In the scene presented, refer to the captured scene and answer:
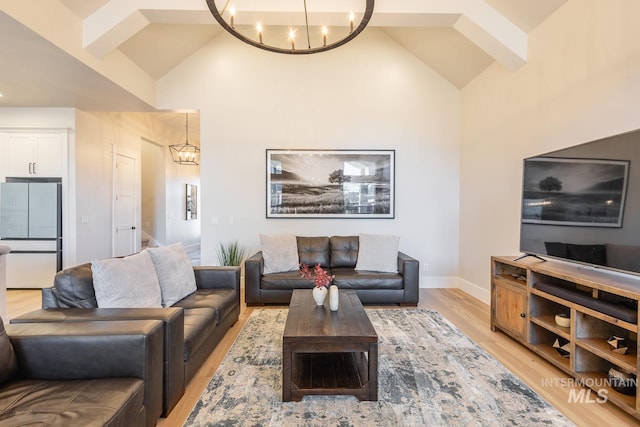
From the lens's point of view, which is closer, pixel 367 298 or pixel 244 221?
pixel 367 298

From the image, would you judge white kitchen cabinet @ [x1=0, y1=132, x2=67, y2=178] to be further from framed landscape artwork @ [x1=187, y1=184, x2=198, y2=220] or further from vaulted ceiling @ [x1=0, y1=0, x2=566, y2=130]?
framed landscape artwork @ [x1=187, y1=184, x2=198, y2=220]

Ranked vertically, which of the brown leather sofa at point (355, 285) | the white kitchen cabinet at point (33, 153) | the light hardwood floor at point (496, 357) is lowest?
the light hardwood floor at point (496, 357)

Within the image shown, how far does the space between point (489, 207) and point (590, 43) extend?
1.99 metres

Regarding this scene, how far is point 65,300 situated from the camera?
200 centimetres

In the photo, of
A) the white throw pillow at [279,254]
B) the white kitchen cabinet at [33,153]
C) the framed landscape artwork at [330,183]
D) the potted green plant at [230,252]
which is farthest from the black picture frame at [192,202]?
the white throw pillow at [279,254]

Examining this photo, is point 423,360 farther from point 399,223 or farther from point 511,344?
point 399,223

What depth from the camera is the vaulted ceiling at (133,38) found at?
9.38 feet

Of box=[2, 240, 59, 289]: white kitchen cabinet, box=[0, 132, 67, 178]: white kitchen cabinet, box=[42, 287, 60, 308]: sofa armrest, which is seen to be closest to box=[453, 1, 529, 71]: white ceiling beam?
box=[42, 287, 60, 308]: sofa armrest

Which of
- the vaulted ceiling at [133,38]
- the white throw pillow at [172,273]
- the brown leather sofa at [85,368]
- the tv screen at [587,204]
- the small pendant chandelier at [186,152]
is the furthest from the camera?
the small pendant chandelier at [186,152]

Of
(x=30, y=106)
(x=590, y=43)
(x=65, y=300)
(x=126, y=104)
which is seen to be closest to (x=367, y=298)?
(x=65, y=300)

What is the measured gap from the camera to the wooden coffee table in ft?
6.34

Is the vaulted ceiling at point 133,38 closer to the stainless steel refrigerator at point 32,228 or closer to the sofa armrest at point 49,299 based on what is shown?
the stainless steel refrigerator at point 32,228

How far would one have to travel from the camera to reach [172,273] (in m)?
2.69

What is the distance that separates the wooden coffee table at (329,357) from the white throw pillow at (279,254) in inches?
66.2
